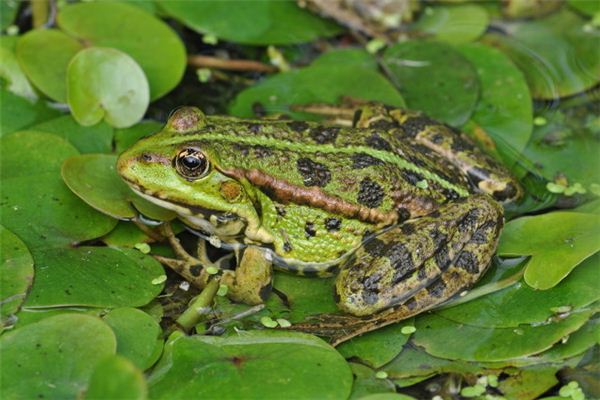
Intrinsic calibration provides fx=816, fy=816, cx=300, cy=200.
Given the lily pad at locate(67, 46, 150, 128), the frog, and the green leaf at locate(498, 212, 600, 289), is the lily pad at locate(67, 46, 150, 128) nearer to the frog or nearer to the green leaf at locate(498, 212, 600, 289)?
the frog

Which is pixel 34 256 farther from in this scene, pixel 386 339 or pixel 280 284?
pixel 386 339

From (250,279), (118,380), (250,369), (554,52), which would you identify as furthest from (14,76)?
(554,52)

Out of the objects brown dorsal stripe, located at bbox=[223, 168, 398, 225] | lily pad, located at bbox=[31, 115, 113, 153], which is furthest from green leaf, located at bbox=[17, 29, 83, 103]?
brown dorsal stripe, located at bbox=[223, 168, 398, 225]

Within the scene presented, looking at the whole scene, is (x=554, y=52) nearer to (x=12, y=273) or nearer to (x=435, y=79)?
(x=435, y=79)

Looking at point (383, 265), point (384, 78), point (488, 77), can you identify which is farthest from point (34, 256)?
point (488, 77)

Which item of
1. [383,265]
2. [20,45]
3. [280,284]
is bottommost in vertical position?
[280,284]

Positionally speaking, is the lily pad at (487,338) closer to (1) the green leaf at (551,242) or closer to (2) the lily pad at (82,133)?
(1) the green leaf at (551,242)

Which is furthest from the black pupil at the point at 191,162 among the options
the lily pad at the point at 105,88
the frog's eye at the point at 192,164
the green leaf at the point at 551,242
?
the green leaf at the point at 551,242
